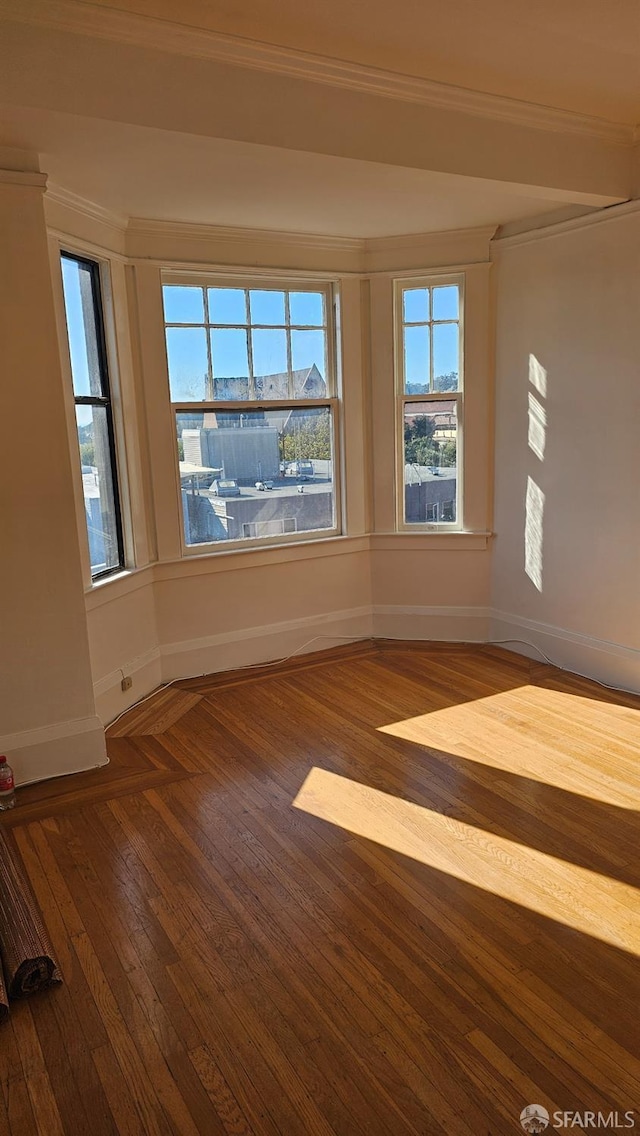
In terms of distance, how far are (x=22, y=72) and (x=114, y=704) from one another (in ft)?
9.78

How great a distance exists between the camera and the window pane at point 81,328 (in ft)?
13.0

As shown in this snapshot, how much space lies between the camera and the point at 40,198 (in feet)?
10.7

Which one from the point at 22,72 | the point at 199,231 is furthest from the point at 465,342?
the point at 22,72

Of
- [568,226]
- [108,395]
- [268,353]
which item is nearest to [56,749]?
[108,395]

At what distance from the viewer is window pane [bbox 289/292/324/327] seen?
5.05 metres

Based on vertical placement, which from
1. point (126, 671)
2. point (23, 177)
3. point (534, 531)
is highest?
point (23, 177)

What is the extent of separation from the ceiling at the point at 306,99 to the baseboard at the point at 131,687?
8.17 feet

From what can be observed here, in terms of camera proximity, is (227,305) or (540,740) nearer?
(540,740)

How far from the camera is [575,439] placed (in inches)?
180

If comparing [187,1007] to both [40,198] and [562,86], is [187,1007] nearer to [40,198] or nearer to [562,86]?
[40,198]

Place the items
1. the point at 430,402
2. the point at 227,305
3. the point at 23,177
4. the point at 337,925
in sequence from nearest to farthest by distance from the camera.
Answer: the point at 337,925 < the point at 23,177 < the point at 227,305 < the point at 430,402

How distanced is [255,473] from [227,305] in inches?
41.4

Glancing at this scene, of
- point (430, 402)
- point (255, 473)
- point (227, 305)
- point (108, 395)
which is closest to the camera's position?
point (108, 395)

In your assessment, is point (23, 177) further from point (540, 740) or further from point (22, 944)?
point (540, 740)
